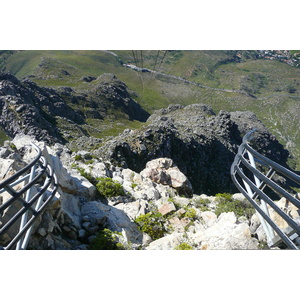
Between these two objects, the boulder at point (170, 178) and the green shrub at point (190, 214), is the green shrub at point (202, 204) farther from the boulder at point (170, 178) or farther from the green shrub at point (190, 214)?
the boulder at point (170, 178)

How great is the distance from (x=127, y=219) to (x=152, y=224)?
3.26 feet

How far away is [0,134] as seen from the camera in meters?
49.2

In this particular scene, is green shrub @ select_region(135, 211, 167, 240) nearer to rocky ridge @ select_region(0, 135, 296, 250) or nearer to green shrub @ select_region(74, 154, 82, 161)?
rocky ridge @ select_region(0, 135, 296, 250)

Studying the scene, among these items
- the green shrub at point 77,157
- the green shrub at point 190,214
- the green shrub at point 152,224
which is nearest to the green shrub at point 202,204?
the green shrub at point 190,214

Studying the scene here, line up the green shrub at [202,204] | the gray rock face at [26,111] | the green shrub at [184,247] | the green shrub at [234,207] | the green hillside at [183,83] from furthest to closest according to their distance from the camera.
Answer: the green hillside at [183,83] < the gray rock face at [26,111] < the green shrub at [202,204] < the green shrub at [234,207] < the green shrub at [184,247]

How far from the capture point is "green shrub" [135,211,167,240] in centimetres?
821

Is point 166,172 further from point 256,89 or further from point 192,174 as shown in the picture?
point 256,89

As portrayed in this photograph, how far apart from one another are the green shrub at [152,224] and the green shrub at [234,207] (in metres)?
2.55

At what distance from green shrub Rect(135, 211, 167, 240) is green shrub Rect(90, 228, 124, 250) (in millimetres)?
Answer: 1665

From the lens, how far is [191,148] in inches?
2014

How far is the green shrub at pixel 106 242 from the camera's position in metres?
6.43

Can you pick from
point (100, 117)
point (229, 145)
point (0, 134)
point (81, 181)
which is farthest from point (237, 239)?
point (100, 117)

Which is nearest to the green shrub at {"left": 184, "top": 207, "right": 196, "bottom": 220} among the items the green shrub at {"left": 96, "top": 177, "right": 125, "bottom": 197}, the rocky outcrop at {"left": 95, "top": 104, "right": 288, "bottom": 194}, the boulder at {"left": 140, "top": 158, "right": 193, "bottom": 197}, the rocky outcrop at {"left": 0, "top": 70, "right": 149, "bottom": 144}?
the green shrub at {"left": 96, "top": 177, "right": 125, "bottom": 197}

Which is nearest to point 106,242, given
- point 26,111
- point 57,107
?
point 26,111
